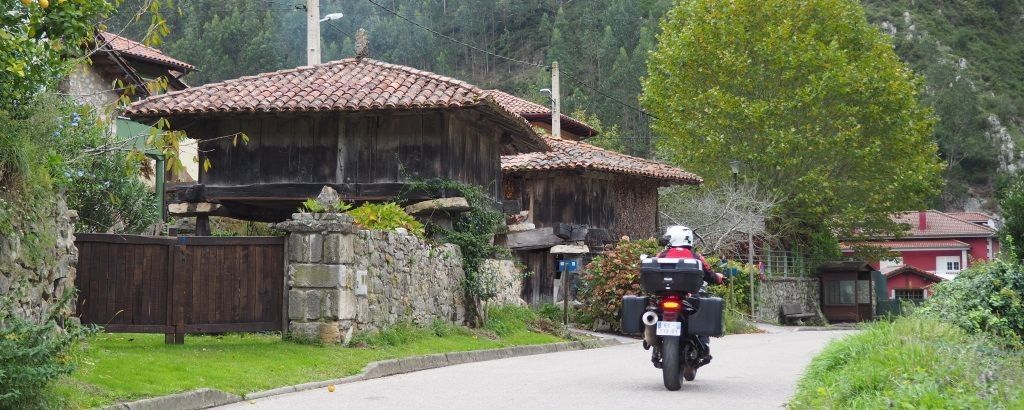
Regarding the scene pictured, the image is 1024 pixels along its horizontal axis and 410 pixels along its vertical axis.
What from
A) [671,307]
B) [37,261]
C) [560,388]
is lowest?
[560,388]

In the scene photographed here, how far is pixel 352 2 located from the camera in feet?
301

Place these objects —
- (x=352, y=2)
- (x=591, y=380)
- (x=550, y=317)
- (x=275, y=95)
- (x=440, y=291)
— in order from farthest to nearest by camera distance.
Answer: (x=352, y=2)
(x=550, y=317)
(x=275, y=95)
(x=440, y=291)
(x=591, y=380)

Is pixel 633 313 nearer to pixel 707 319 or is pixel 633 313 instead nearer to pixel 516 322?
pixel 707 319

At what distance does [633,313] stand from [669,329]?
569 millimetres

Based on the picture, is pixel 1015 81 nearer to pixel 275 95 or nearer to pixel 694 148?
pixel 694 148

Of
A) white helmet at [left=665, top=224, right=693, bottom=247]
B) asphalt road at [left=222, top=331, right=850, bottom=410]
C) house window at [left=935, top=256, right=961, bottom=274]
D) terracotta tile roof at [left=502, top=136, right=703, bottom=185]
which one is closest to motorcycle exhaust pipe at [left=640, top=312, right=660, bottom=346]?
asphalt road at [left=222, top=331, right=850, bottom=410]

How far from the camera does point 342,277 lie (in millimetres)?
14719

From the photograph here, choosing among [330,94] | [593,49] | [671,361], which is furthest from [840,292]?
[671,361]

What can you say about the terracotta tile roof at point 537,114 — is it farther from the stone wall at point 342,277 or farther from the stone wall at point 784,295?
the stone wall at point 342,277

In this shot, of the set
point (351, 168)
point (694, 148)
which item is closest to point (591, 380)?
point (351, 168)

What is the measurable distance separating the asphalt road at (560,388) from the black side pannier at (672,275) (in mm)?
1023

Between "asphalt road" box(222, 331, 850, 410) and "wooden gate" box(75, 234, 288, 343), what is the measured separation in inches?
97.2

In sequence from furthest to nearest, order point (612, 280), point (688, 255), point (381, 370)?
point (612, 280), point (381, 370), point (688, 255)

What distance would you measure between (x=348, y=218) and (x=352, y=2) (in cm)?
7957
